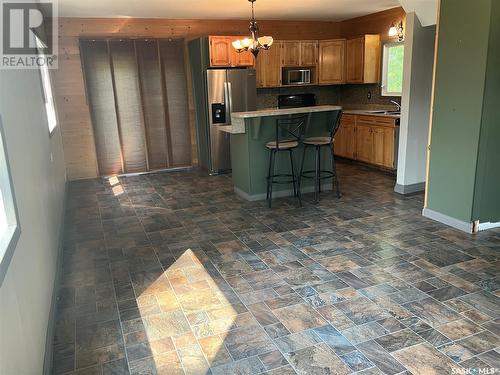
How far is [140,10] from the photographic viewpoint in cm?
582

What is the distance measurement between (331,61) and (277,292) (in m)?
5.77

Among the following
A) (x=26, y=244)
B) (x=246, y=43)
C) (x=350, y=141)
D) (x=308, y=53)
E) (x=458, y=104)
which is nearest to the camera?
(x=26, y=244)

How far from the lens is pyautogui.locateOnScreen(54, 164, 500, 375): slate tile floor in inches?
87.2

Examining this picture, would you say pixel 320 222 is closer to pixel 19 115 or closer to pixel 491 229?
pixel 491 229

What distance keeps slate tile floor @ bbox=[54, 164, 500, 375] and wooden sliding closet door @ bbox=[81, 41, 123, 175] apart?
2.12 metres

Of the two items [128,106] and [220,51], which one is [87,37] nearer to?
[128,106]

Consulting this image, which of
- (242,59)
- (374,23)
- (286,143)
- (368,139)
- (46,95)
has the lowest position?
(368,139)

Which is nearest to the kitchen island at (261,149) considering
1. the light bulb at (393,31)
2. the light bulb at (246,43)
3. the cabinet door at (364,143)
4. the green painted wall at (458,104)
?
the light bulb at (246,43)

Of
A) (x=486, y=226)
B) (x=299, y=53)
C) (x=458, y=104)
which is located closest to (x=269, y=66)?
(x=299, y=53)

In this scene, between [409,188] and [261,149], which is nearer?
[261,149]

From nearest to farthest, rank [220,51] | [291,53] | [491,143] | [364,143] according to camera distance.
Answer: [491,143] < [220,51] < [364,143] < [291,53]

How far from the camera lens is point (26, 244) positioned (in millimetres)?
2162

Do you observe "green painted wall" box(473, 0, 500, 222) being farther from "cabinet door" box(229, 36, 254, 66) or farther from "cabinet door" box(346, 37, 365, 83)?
"cabinet door" box(229, 36, 254, 66)

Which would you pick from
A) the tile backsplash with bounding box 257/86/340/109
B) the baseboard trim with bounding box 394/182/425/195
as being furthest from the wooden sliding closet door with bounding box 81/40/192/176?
the baseboard trim with bounding box 394/182/425/195
